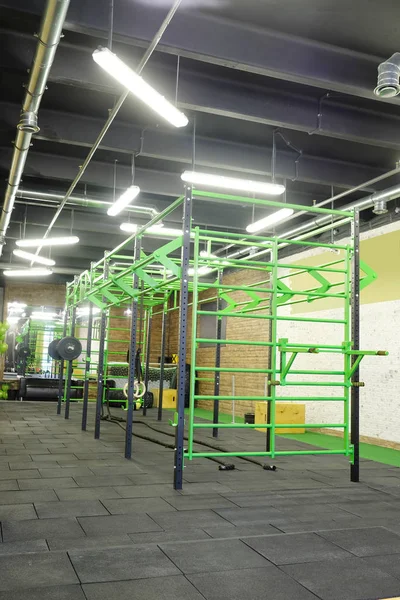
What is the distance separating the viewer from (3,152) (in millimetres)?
7926

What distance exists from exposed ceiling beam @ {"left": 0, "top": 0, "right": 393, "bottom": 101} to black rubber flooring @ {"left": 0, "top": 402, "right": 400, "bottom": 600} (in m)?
3.89

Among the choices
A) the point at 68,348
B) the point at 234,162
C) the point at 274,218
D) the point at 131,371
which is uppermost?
the point at 234,162

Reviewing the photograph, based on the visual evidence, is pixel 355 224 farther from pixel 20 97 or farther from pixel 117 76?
pixel 20 97

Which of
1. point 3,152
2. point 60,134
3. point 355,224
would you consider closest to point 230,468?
point 355,224

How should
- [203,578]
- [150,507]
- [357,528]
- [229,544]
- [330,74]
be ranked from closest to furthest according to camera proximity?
[203,578] < [229,544] < [357,528] < [150,507] < [330,74]

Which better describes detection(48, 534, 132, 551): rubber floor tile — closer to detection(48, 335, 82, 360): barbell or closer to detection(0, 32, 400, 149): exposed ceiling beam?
detection(0, 32, 400, 149): exposed ceiling beam

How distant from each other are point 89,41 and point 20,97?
5.15ft

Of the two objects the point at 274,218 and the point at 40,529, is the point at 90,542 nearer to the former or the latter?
the point at 40,529

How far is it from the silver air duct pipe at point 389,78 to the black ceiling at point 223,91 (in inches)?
15.0

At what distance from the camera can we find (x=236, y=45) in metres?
4.98

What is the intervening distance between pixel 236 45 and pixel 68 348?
6518 mm

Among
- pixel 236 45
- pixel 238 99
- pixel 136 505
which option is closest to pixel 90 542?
pixel 136 505

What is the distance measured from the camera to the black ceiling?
4.83 meters

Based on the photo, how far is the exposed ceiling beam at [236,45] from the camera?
464cm
